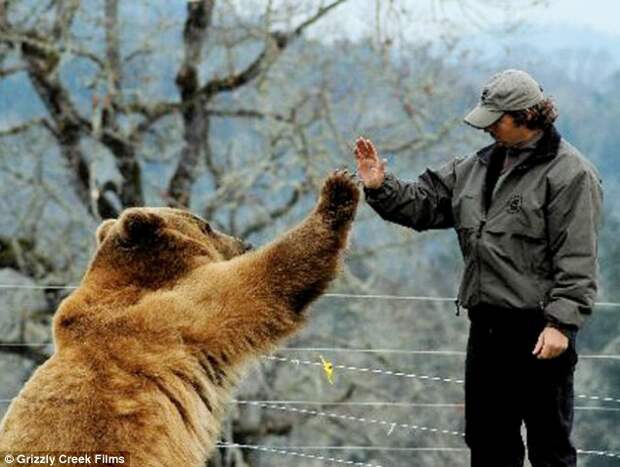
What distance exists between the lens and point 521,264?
356 centimetres

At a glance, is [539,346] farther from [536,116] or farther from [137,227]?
[137,227]

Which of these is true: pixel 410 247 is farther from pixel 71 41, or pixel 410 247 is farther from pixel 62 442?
pixel 62 442

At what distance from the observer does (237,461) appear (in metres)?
12.4

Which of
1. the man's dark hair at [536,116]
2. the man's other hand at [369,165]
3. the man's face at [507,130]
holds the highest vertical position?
the man's dark hair at [536,116]

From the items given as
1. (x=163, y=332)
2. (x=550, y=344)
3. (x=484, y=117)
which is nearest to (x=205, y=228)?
(x=163, y=332)

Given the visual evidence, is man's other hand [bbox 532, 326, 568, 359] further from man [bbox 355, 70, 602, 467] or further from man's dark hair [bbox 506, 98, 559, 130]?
man's dark hair [bbox 506, 98, 559, 130]

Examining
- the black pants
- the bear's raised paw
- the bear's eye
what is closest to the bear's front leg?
the bear's raised paw

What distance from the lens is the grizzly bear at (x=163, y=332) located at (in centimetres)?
330

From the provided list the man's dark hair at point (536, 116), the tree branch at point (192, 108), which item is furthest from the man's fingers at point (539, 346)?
the tree branch at point (192, 108)

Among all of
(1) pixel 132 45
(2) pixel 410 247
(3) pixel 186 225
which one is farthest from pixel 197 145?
(3) pixel 186 225

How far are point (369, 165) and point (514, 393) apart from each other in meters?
0.91

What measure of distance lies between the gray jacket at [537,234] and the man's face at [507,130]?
0.07m

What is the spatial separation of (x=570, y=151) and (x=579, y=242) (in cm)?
31

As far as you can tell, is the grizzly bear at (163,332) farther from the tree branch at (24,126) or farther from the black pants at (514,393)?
the tree branch at (24,126)
